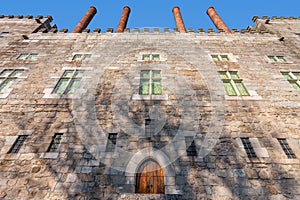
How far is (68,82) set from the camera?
687 cm

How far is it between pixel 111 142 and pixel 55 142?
1765mm

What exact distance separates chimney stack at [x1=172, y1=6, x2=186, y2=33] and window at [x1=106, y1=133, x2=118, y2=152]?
1037 centimetres

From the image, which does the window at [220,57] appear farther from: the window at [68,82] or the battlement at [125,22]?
the window at [68,82]

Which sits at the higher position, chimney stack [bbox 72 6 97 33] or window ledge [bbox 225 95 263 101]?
chimney stack [bbox 72 6 97 33]

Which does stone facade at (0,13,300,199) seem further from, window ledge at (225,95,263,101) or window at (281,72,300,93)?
window at (281,72,300,93)

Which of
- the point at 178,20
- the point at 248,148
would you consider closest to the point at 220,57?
the point at 248,148

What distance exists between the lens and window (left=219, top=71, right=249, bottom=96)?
662cm

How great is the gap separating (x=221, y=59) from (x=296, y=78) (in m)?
3.19

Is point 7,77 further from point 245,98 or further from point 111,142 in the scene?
point 245,98

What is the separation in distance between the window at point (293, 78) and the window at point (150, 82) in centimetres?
568

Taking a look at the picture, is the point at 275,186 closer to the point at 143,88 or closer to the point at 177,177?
the point at 177,177

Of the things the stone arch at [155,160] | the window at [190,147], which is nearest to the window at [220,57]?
the window at [190,147]

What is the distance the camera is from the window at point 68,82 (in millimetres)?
6613

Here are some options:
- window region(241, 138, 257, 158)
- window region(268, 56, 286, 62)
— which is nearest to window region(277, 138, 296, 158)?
window region(241, 138, 257, 158)
